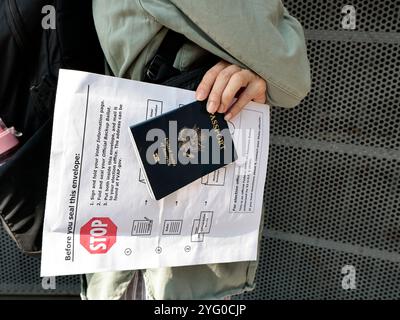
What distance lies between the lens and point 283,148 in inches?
54.6

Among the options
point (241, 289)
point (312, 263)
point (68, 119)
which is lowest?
point (312, 263)

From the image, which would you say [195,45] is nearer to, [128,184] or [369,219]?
[128,184]

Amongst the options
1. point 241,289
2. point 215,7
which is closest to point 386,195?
point 241,289

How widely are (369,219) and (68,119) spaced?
1.09 metres

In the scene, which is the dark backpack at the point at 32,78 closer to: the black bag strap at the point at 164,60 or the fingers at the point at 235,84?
the black bag strap at the point at 164,60

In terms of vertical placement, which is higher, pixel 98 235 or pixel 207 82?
pixel 207 82

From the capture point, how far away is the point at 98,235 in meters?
0.74

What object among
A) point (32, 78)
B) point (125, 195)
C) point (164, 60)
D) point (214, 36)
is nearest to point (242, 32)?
point (214, 36)

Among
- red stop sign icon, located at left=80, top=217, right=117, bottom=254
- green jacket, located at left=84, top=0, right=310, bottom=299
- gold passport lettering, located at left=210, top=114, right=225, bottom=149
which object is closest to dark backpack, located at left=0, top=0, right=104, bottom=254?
green jacket, located at left=84, top=0, right=310, bottom=299

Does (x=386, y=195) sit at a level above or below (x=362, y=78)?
below

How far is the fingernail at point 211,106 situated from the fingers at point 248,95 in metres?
0.04

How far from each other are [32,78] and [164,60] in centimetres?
29

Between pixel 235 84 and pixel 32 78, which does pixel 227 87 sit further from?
pixel 32 78

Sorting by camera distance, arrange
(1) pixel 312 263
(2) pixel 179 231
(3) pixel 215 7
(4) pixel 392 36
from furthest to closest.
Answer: (1) pixel 312 263, (4) pixel 392 36, (2) pixel 179 231, (3) pixel 215 7
